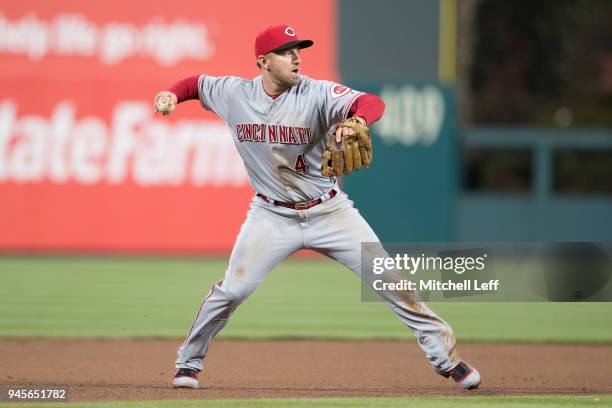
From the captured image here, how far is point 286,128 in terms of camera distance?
5785mm

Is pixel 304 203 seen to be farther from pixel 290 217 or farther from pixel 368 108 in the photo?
pixel 368 108

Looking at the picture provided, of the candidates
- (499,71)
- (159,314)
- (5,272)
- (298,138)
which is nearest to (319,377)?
(298,138)

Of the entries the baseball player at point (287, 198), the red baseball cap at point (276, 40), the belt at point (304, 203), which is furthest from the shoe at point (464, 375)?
the red baseball cap at point (276, 40)

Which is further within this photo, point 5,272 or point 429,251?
point 5,272

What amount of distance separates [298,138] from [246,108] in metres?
→ 0.34

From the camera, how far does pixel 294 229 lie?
19.3ft

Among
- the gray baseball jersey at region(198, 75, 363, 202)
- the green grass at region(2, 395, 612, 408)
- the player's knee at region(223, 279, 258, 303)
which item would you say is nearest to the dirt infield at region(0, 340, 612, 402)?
the green grass at region(2, 395, 612, 408)

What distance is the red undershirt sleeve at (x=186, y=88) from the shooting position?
6.00 meters

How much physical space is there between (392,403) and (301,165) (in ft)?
4.34

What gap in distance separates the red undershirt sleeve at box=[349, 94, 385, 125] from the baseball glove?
64 mm

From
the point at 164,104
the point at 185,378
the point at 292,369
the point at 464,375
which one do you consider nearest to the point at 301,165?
the point at 164,104

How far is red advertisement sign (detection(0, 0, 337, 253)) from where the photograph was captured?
15.4 meters

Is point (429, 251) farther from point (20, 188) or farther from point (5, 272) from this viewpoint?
point (20, 188)

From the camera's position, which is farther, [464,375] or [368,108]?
[464,375]
